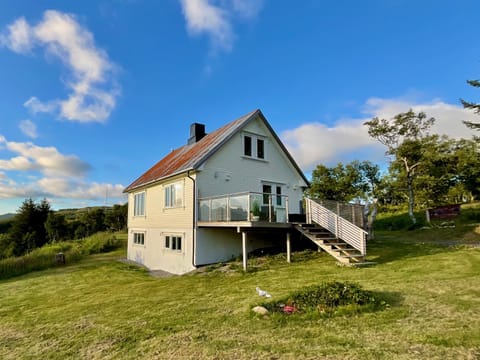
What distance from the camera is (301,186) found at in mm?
17828

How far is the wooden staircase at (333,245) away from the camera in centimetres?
1054

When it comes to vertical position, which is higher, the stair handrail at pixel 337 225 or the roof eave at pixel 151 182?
the roof eave at pixel 151 182

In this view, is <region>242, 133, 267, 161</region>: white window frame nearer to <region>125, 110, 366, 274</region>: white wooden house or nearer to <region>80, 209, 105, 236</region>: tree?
<region>125, 110, 366, 274</region>: white wooden house

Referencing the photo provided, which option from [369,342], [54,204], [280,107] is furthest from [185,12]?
[54,204]

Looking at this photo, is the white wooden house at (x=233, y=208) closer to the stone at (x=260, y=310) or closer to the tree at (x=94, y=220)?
the stone at (x=260, y=310)

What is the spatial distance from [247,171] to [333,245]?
20.1 feet

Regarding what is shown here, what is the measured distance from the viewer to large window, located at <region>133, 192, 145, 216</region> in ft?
A: 63.4

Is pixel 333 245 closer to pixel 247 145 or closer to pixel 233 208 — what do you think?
pixel 233 208

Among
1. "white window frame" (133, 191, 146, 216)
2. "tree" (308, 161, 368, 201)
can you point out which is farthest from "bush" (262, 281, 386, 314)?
"tree" (308, 161, 368, 201)

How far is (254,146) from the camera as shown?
625 inches

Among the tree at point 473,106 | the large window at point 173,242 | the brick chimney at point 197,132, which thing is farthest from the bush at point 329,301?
the tree at point 473,106

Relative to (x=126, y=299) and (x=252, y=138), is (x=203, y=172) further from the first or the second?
(x=126, y=299)

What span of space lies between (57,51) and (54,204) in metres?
36.1

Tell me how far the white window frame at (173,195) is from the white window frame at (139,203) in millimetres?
3856
